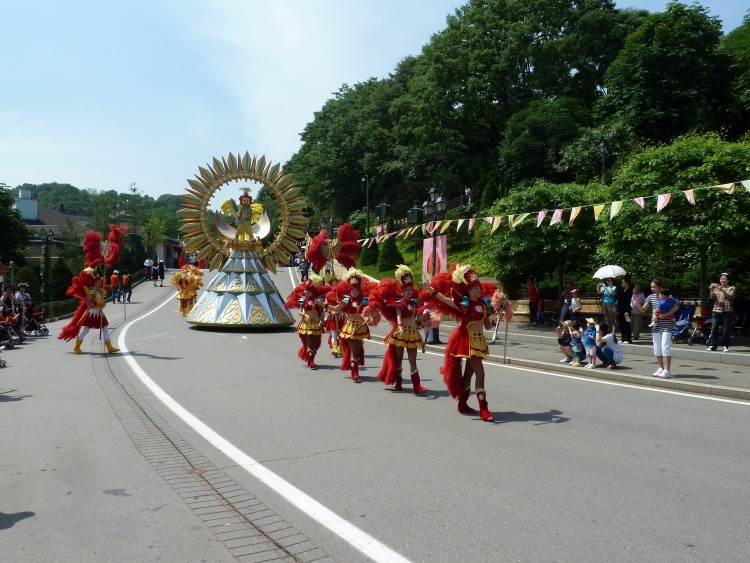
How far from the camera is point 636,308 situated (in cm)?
1736

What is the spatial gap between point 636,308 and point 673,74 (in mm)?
27484

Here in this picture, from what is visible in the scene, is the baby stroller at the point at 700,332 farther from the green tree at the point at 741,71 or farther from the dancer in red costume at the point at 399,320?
the green tree at the point at 741,71

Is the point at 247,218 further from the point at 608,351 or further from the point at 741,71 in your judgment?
the point at 741,71

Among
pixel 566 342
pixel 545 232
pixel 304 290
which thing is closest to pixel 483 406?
pixel 304 290

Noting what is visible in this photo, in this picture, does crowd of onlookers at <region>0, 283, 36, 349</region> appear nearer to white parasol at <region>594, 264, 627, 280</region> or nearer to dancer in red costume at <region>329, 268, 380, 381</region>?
dancer in red costume at <region>329, 268, 380, 381</region>

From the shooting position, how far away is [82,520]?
16.9 ft

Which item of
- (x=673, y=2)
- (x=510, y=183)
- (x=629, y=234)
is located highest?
(x=673, y=2)

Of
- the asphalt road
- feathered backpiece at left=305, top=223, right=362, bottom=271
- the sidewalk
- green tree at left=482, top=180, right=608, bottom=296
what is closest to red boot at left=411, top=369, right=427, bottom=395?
the asphalt road

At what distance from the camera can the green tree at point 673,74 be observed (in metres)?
38.2

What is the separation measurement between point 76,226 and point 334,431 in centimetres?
6043

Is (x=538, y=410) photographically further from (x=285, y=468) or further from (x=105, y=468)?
(x=105, y=468)

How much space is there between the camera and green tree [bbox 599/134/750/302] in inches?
627

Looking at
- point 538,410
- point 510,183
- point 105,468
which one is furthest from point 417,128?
point 105,468

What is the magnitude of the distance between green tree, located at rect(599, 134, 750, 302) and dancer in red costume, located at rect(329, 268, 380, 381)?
8436 millimetres
